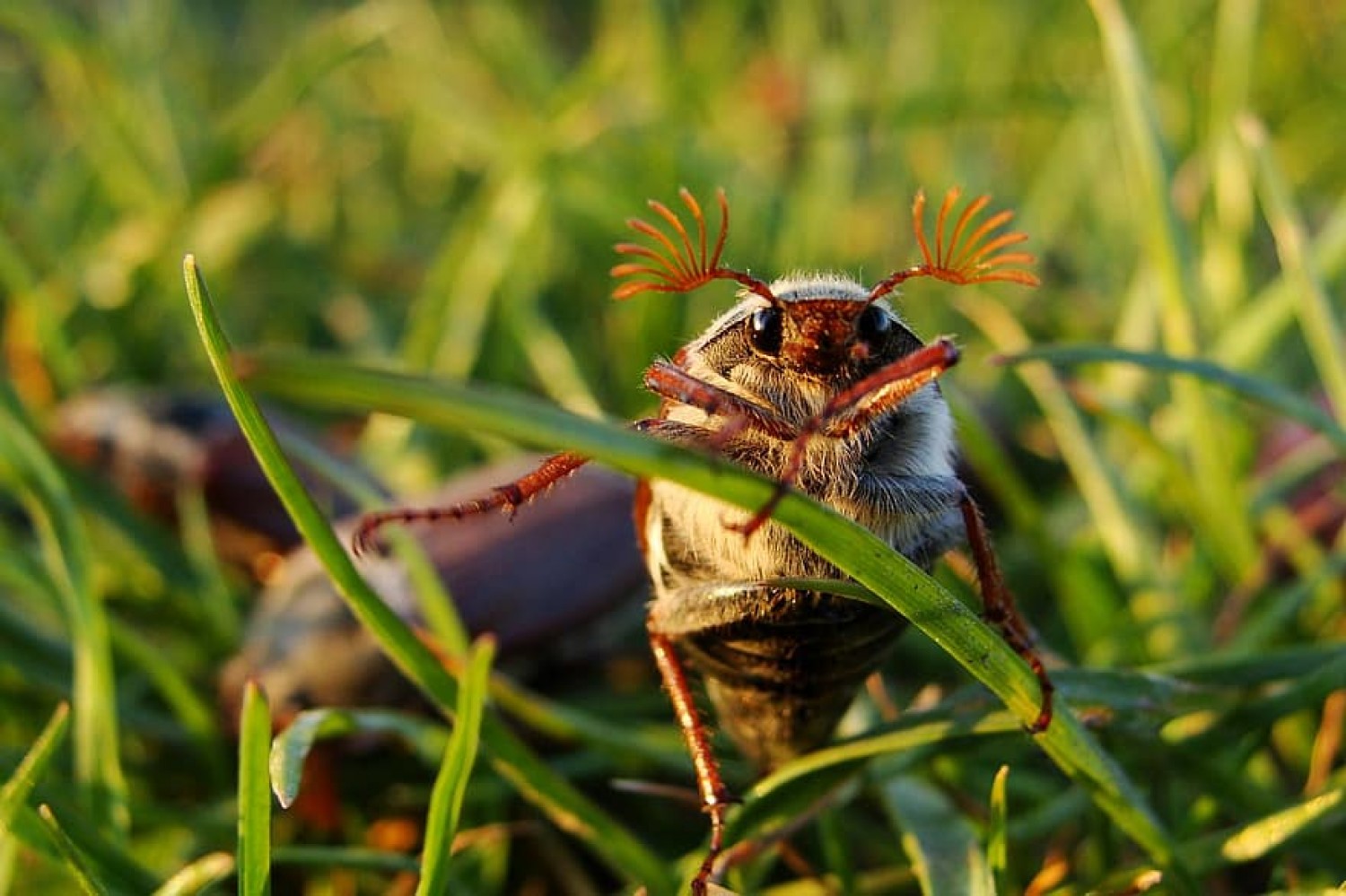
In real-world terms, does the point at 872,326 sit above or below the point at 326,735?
above

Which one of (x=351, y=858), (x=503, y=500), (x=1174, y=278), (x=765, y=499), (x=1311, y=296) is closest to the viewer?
(x=765, y=499)

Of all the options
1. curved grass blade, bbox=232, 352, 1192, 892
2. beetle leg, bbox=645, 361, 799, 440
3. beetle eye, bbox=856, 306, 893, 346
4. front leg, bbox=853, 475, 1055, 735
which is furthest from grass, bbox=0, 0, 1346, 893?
beetle eye, bbox=856, 306, 893, 346

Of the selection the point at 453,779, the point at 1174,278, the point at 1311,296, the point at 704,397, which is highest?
the point at 1174,278

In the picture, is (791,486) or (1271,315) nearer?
(791,486)

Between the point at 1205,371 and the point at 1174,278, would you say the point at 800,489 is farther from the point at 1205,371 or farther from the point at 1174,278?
the point at 1174,278

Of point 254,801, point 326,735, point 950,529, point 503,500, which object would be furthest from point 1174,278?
point 254,801

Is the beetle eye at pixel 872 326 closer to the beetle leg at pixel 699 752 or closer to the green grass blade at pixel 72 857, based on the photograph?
the beetle leg at pixel 699 752

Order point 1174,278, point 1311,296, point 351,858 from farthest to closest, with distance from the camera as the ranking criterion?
1. point 1174,278
2. point 1311,296
3. point 351,858
